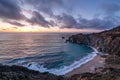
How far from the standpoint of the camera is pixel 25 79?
25.0 meters

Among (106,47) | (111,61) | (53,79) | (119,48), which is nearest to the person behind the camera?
(53,79)

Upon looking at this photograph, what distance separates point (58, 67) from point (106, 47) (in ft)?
137

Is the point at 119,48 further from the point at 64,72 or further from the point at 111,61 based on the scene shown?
the point at 64,72

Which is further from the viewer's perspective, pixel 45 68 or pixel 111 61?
pixel 111 61

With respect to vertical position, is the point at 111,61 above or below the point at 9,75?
below

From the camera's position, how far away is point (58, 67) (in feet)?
166

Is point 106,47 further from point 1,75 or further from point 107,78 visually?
point 1,75

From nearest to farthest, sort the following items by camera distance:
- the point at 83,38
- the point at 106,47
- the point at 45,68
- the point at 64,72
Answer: the point at 64,72 → the point at 45,68 → the point at 106,47 → the point at 83,38

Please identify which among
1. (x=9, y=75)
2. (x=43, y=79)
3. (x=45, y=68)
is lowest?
(x=45, y=68)

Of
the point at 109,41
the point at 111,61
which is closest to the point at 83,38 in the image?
the point at 109,41

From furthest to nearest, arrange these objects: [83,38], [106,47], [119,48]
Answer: [83,38] → [106,47] → [119,48]

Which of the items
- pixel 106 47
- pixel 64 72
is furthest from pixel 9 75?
pixel 106 47

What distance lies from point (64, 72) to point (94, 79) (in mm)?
17821

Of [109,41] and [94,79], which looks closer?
[94,79]
